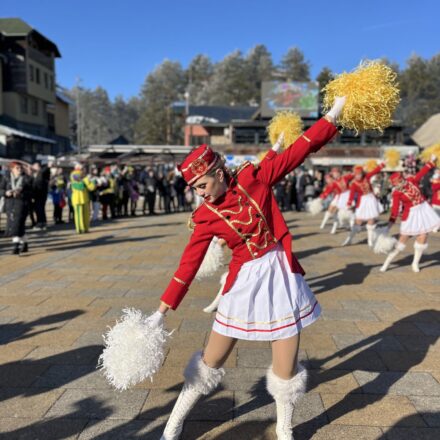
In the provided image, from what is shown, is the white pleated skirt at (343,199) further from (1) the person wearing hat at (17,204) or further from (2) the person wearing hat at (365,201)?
(1) the person wearing hat at (17,204)

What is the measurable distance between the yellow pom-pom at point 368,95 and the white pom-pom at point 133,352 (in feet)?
5.72

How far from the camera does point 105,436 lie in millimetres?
2994

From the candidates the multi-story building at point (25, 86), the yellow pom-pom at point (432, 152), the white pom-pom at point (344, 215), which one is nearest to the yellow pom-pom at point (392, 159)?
the yellow pom-pom at point (432, 152)

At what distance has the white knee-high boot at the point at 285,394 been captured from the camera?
2738 millimetres

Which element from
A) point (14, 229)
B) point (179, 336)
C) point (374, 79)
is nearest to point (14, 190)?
point (14, 229)

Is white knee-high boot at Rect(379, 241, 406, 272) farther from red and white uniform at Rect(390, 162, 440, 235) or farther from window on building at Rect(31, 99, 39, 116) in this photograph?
window on building at Rect(31, 99, 39, 116)

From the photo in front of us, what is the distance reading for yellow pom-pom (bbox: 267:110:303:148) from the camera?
197 inches

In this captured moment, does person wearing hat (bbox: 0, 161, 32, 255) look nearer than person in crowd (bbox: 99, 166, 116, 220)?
Yes

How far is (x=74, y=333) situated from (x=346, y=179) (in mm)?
9162

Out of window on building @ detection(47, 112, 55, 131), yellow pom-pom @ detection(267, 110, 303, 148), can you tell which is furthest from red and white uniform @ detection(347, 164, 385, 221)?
window on building @ detection(47, 112, 55, 131)

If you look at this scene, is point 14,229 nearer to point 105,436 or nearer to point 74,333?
point 74,333

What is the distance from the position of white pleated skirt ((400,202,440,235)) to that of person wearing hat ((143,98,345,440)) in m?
5.45

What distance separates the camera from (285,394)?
2.74 metres

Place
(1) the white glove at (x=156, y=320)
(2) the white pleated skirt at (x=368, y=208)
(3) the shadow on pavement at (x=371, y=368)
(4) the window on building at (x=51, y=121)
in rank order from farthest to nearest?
(4) the window on building at (x=51, y=121) → (2) the white pleated skirt at (x=368, y=208) → (3) the shadow on pavement at (x=371, y=368) → (1) the white glove at (x=156, y=320)
